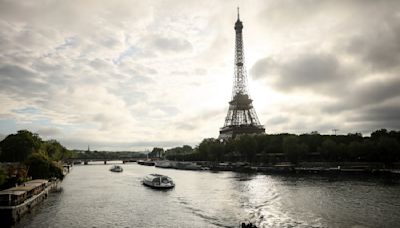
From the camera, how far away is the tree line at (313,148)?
10144cm

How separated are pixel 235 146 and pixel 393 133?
60.1 metres

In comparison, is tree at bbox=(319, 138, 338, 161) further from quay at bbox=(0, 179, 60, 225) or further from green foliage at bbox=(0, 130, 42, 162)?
green foliage at bbox=(0, 130, 42, 162)

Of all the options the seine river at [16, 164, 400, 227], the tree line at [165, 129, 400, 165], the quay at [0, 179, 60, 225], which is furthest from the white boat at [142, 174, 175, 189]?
the tree line at [165, 129, 400, 165]

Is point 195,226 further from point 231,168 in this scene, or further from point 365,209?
point 231,168

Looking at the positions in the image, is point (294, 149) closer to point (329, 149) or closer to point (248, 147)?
point (329, 149)

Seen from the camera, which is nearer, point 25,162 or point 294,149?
point 25,162

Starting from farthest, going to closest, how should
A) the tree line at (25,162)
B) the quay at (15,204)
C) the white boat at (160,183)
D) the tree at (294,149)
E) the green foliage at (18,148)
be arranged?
the tree at (294,149) → the green foliage at (18,148) → the white boat at (160,183) → the tree line at (25,162) → the quay at (15,204)

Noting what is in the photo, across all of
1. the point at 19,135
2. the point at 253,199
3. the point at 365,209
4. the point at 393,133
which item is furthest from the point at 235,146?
the point at 365,209

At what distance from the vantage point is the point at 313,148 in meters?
126

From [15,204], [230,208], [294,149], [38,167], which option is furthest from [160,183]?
[294,149]

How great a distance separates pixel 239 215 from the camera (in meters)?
42.1

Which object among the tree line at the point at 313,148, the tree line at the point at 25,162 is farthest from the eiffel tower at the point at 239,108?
the tree line at the point at 25,162

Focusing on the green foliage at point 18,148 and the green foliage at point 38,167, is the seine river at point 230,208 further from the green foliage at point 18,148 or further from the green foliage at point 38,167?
the green foliage at point 18,148

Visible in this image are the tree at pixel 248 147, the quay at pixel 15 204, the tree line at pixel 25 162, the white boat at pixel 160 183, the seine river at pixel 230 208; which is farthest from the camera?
the tree at pixel 248 147
